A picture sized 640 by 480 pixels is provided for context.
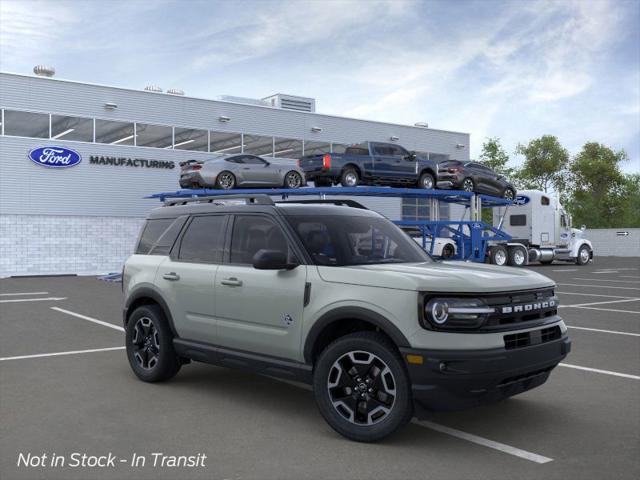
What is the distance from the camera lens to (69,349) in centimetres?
877

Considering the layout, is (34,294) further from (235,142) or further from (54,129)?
(235,142)

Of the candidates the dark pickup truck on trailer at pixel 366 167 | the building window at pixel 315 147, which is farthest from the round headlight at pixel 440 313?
the building window at pixel 315 147

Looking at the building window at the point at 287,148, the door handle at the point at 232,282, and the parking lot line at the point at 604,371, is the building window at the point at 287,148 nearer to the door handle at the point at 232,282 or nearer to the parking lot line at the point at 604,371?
the parking lot line at the point at 604,371

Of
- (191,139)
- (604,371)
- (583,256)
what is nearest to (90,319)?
(604,371)

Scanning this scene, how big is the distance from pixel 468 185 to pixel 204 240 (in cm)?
2047

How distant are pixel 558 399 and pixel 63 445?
420 centimetres

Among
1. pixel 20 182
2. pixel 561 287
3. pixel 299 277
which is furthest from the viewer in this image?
pixel 20 182

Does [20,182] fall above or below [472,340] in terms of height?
above

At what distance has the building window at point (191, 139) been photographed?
31.2 meters

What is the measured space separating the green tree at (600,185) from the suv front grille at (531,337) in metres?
74.4

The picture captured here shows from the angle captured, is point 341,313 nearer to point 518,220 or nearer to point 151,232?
point 151,232

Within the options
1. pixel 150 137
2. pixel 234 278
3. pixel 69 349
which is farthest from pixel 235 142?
pixel 234 278

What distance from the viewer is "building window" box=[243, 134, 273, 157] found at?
33.3m

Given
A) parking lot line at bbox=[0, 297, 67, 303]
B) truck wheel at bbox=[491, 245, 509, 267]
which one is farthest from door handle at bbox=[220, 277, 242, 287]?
truck wheel at bbox=[491, 245, 509, 267]
